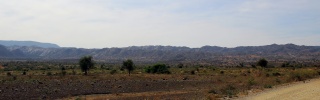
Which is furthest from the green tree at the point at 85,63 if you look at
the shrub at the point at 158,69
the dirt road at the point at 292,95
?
the dirt road at the point at 292,95

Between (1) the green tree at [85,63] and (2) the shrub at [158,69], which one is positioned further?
(2) the shrub at [158,69]

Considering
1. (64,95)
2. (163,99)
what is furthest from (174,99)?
(64,95)

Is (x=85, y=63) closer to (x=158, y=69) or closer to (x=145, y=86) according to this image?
(x=158, y=69)

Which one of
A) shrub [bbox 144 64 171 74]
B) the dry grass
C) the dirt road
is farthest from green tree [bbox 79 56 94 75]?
the dirt road

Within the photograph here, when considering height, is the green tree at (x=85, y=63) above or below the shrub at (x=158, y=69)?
above

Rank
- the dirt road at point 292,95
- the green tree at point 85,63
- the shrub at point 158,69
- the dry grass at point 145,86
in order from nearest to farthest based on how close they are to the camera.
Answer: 1. the dirt road at point 292,95
2. the dry grass at point 145,86
3. the green tree at point 85,63
4. the shrub at point 158,69

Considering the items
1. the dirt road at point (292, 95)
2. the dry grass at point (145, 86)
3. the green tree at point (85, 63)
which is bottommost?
the dry grass at point (145, 86)

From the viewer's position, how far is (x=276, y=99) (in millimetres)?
19500

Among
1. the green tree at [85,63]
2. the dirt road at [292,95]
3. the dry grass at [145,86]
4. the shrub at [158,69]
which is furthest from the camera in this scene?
the shrub at [158,69]

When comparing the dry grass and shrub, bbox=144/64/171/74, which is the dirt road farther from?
shrub, bbox=144/64/171/74

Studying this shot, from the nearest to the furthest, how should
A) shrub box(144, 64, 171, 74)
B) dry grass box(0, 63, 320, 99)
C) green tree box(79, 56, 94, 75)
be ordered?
dry grass box(0, 63, 320, 99) → green tree box(79, 56, 94, 75) → shrub box(144, 64, 171, 74)

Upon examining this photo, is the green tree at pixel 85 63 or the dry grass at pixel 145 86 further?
the green tree at pixel 85 63

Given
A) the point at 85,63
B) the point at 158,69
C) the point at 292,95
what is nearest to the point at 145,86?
the point at 292,95

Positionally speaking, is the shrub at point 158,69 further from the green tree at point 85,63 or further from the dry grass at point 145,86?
the dry grass at point 145,86
